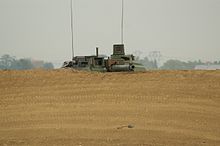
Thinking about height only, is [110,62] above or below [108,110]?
above

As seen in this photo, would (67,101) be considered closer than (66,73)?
Yes

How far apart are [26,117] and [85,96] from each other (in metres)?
1.48

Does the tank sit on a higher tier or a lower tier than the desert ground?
higher

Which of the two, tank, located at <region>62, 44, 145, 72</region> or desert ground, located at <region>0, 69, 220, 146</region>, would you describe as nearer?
desert ground, located at <region>0, 69, 220, 146</region>

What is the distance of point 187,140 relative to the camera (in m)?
7.65

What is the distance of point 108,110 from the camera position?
341 inches

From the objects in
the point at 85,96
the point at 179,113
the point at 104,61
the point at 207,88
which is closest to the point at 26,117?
the point at 85,96

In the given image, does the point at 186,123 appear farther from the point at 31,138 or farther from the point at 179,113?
the point at 31,138

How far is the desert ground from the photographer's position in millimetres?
7691

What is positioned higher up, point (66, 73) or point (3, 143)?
point (66, 73)

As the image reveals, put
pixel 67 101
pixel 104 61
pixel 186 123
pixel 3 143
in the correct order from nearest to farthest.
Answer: pixel 3 143
pixel 186 123
pixel 67 101
pixel 104 61

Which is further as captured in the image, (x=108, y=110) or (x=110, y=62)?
(x=110, y=62)

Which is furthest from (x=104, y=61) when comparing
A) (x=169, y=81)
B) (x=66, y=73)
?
(x=169, y=81)

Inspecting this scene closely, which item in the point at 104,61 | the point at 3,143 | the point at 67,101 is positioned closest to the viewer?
the point at 3,143
